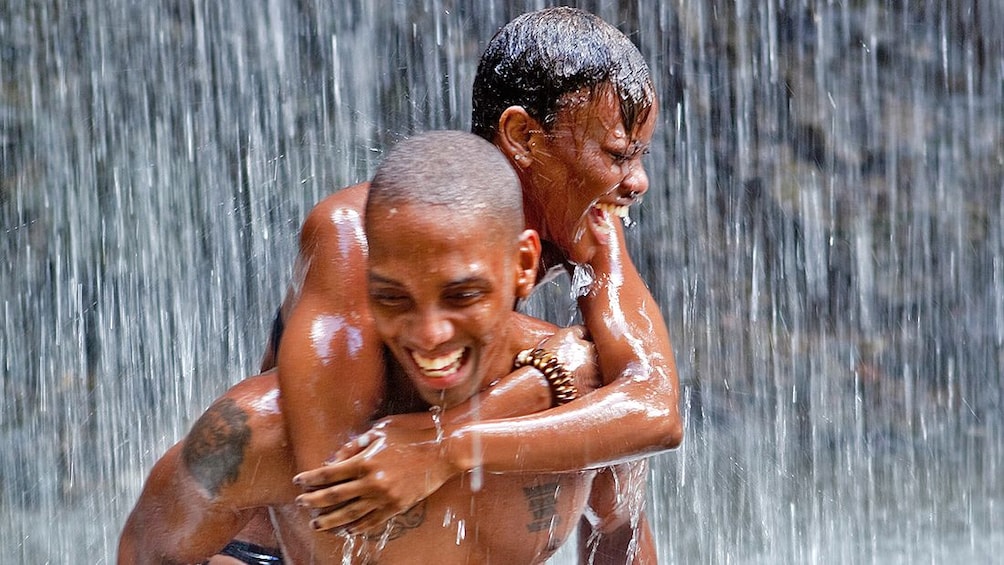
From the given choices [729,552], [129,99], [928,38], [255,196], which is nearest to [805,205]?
[928,38]

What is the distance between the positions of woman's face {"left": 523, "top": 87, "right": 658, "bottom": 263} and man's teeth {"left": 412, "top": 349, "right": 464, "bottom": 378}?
42cm

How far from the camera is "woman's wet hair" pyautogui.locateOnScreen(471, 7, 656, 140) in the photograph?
6.62 ft

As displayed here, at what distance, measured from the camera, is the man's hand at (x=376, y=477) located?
1.71 metres

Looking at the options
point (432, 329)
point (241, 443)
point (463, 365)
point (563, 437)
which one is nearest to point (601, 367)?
point (563, 437)

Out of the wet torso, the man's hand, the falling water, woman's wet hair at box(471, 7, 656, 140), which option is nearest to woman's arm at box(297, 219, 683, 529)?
the man's hand

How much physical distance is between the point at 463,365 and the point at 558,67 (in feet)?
1.83

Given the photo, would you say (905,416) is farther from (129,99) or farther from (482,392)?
(482,392)

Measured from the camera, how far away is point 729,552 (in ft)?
15.4

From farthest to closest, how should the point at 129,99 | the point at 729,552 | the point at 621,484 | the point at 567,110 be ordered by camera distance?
the point at 129,99 → the point at 729,552 → the point at 621,484 → the point at 567,110

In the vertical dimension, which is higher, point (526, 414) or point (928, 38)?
point (928, 38)

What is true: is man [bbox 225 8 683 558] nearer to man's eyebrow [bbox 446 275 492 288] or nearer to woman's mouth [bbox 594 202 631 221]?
woman's mouth [bbox 594 202 631 221]

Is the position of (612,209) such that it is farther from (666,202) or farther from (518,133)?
(666,202)

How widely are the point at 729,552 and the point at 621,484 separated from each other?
2671mm

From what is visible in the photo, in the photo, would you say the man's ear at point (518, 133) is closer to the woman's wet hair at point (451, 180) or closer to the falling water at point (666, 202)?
the woman's wet hair at point (451, 180)
